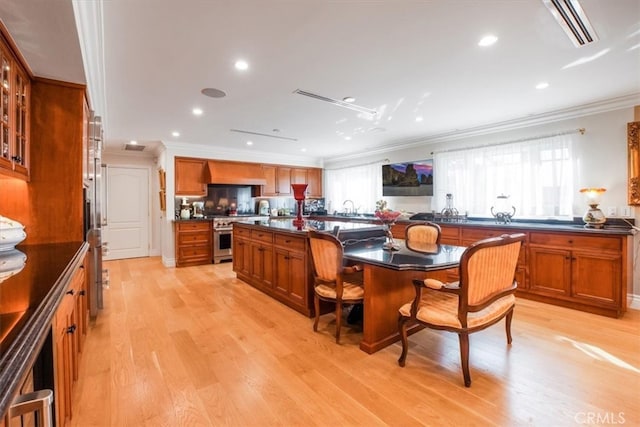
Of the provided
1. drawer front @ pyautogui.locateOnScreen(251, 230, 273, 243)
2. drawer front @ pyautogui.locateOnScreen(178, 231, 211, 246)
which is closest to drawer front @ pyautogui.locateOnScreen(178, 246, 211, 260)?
drawer front @ pyautogui.locateOnScreen(178, 231, 211, 246)

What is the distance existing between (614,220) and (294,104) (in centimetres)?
406

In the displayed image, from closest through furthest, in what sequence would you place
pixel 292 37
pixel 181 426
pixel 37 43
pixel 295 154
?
pixel 181 426 < pixel 37 43 < pixel 292 37 < pixel 295 154

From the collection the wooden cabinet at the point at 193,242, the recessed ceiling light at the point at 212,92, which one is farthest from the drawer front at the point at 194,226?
the recessed ceiling light at the point at 212,92

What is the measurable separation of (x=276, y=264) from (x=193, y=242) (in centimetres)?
294

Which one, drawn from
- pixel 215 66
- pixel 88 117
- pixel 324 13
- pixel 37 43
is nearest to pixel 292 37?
pixel 324 13

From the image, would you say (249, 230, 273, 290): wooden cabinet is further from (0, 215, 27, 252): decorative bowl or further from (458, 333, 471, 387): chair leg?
(458, 333, 471, 387): chair leg

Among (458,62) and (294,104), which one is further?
(294,104)

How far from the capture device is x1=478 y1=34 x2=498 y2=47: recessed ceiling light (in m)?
2.23

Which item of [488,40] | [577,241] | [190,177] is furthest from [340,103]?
[190,177]

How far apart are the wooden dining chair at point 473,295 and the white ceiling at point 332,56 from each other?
1519 mm

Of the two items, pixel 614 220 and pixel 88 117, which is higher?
pixel 88 117

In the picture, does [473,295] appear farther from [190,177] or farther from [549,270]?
[190,177]

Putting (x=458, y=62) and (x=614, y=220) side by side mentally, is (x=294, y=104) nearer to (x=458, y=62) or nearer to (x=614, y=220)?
(x=458, y=62)

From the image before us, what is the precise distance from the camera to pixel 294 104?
369 centimetres
